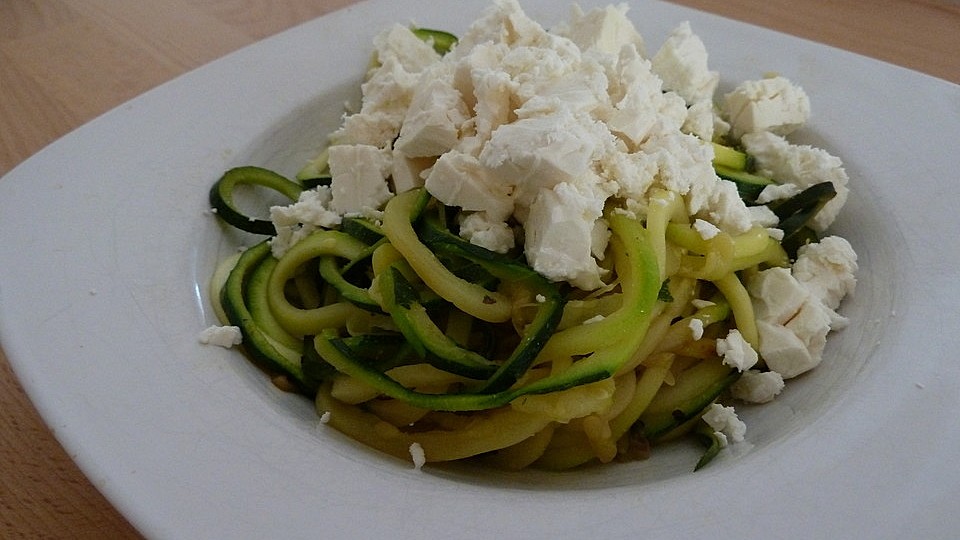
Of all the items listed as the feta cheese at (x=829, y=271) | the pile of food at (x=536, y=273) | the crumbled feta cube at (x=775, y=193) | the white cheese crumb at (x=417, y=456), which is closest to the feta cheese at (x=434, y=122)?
the pile of food at (x=536, y=273)

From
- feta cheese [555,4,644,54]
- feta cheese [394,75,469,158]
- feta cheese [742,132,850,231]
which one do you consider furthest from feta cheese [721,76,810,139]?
feta cheese [394,75,469,158]

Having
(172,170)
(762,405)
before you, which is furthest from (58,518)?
(762,405)

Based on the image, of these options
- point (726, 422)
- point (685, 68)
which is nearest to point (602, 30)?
point (685, 68)

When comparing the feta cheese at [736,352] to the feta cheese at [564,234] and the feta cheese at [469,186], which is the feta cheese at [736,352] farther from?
the feta cheese at [469,186]

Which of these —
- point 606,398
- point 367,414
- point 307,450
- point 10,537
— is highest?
point 606,398

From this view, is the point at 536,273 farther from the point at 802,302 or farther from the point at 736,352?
the point at 802,302

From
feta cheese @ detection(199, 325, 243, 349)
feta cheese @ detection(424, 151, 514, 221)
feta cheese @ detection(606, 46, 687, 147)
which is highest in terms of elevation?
feta cheese @ detection(606, 46, 687, 147)

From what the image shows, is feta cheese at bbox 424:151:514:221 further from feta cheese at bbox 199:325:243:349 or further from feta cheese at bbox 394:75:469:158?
feta cheese at bbox 199:325:243:349

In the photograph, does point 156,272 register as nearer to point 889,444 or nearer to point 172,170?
point 172,170
